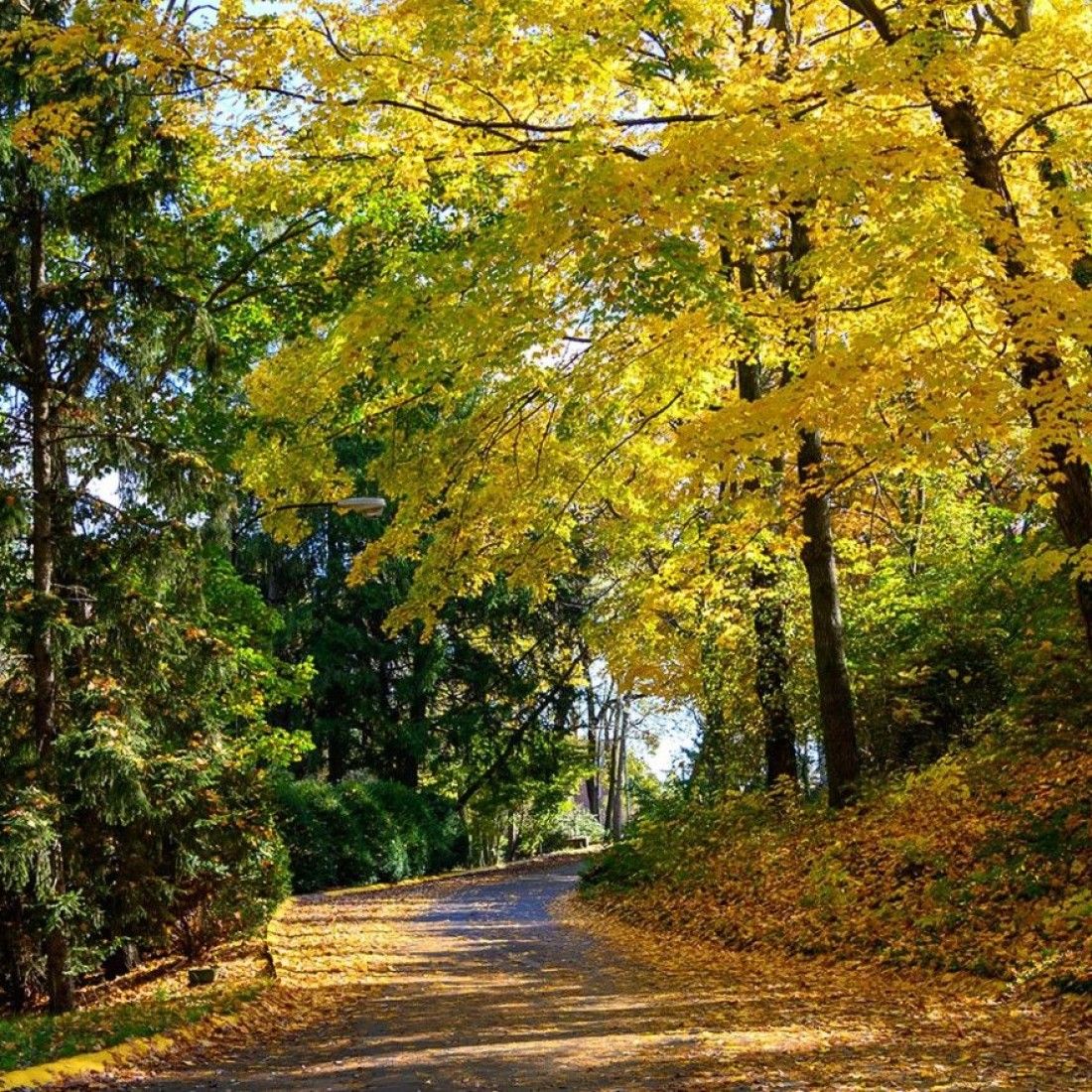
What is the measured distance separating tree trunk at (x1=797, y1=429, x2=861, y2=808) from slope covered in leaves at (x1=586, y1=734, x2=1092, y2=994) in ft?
1.95

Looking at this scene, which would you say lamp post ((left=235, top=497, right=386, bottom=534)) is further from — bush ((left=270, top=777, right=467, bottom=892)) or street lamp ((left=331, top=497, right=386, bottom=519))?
bush ((left=270, top=777, right=467, bottom=892))

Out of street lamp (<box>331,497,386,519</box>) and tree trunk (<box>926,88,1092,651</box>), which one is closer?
tree trunk (<box>926,88,1092,651</box>)

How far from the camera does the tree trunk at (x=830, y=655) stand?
45.7 ft

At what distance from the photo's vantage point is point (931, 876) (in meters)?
10.3

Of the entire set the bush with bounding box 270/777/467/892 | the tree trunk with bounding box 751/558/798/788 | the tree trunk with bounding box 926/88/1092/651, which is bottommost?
the bush with bounding box 270/777/467/892

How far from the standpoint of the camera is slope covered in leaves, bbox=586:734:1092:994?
8375mm

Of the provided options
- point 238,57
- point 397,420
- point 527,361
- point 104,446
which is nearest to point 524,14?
point 238,57

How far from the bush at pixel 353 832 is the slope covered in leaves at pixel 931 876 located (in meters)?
11.3

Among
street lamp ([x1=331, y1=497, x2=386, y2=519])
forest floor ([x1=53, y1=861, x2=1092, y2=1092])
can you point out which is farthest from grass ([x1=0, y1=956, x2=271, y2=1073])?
street lamp ([x1=331, y1=497, x2=386, y2=519])

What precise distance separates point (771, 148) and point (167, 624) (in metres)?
6.32

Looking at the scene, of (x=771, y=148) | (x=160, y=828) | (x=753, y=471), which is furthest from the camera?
(x=160, y=828)

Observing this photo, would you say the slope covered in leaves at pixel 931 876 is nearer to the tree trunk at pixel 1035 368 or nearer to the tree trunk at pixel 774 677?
the tree trunk at pixel 774 677

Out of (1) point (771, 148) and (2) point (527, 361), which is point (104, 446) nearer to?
(2) point (527, 361)

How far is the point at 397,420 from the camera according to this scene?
1191cm
